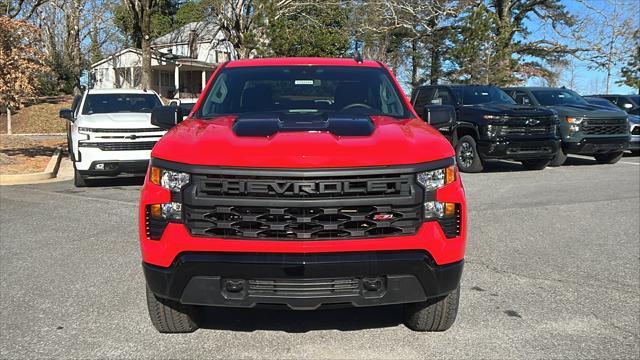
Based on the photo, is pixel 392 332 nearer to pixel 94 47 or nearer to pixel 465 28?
pixel 465 28

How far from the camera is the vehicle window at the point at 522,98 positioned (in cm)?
1383

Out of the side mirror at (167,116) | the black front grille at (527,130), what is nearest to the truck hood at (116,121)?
the side mirror at (167,116)

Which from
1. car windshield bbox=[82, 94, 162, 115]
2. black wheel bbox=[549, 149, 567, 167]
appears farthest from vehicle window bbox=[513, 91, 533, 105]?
car windshield bbox=[82, 94, 162, 115]

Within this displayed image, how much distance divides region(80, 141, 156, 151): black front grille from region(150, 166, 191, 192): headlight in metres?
6.97

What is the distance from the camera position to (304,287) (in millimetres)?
3125

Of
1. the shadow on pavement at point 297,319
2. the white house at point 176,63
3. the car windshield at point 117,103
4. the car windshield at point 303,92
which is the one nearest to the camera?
the shadow on pavement at point 297,319

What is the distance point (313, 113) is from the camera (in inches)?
167

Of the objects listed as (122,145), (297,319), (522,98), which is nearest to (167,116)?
(297,319)

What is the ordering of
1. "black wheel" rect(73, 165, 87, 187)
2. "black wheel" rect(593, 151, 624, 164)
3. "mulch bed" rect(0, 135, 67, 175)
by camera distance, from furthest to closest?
"black wheel" rect(593, 151, 624, 164) < "mulch bed" rect(0, 135, 67, 175) < "black wheel" rect(73, 165, 87, 187)

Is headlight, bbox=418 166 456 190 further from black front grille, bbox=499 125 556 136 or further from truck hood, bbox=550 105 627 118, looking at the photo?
truck hood, bbox=550 105 627 118

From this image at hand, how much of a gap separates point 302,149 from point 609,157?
13.0 meters

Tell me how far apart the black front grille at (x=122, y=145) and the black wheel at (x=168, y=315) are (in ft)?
22.0

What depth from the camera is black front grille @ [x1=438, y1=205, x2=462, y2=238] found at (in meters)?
3.28

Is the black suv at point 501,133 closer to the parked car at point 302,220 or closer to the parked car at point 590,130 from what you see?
the parked car at point 590,130
